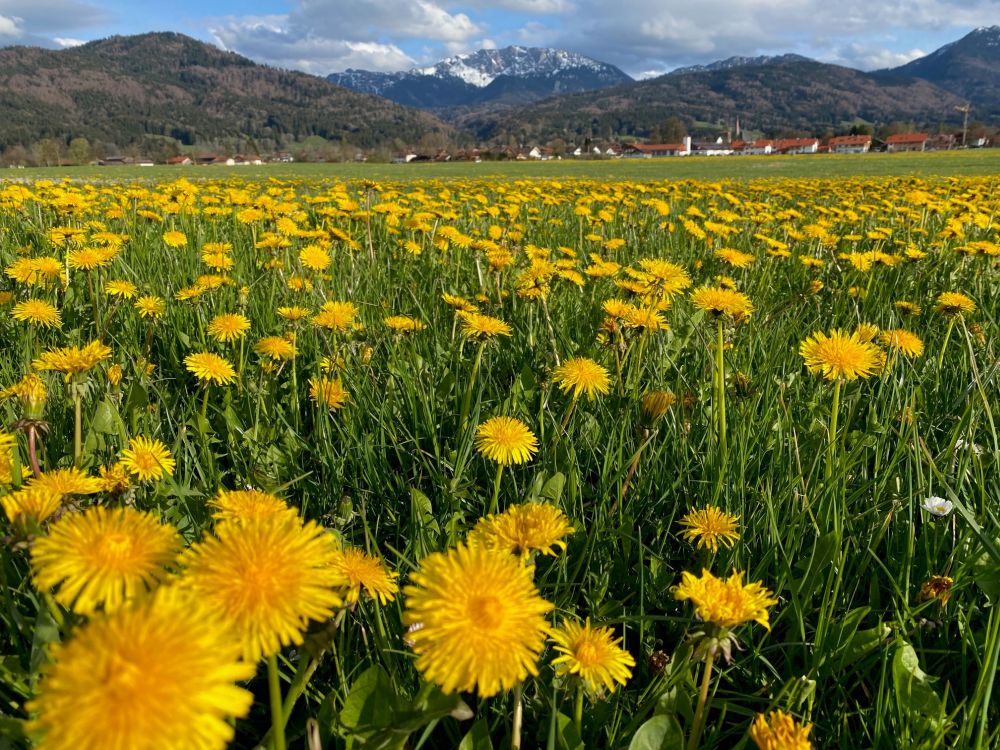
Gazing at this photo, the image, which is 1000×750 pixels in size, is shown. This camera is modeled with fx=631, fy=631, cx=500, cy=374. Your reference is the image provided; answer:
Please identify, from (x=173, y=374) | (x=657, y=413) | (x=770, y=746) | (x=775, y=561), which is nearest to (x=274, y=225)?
(x=173, y=374)

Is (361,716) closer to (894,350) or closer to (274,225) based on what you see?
(894,350)

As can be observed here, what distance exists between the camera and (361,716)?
2.62 feet

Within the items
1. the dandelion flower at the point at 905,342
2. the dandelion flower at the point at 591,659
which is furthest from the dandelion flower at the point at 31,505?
the dandelion flower at the point at 905,342

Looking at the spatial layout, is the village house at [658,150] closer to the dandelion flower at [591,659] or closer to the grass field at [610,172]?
the grass field at [610,172]

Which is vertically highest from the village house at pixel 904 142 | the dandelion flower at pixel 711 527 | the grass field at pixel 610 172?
the village house at pixel 904 142

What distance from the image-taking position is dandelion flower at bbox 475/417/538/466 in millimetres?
1158

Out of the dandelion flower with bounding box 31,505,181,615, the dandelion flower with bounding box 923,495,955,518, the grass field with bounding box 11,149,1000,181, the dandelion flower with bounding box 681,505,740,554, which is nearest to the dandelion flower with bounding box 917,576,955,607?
the dandelion flower with bounding box 923,495,955,518

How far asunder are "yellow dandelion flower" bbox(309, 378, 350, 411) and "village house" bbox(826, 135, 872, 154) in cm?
9203

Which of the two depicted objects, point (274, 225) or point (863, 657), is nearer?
point (863, 657)

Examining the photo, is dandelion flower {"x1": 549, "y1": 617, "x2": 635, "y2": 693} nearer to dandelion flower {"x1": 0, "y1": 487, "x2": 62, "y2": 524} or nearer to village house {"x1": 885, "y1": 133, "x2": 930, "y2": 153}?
dandelion flower {"x1": 0, "y1": 487, "x2": 62, "y2": 524}

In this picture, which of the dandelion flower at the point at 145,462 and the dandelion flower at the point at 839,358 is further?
the dandelion flower at the point at 839,358

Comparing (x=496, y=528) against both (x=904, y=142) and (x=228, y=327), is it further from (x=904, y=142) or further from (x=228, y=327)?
(x=904, y=142)

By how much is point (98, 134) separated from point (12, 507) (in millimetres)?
164310

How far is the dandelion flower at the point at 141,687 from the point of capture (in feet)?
1.28
